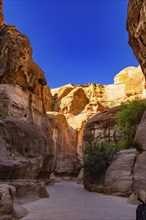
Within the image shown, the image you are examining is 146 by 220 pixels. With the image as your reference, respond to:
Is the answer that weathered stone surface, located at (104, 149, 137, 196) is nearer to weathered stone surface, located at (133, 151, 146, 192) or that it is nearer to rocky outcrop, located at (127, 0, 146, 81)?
weathered stone surface, located at (133, 151, 146, 192)

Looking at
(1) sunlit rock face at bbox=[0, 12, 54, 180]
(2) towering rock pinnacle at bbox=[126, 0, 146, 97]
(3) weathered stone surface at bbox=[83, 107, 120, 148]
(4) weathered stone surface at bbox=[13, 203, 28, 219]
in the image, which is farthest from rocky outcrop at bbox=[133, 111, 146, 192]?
(3) weathered stone surface at bbox=[83, 107, 120, 148]

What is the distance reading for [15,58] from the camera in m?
24.8

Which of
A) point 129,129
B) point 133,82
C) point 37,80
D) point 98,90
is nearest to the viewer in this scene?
point 129,129

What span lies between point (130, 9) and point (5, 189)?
18.9 m

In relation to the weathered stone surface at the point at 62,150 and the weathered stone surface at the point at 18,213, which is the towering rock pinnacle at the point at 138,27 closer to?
the weathered stone surface at the point at 18,213

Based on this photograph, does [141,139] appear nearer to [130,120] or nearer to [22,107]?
[130,120]

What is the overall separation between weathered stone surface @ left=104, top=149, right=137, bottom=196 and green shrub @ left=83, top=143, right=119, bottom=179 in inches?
49.3

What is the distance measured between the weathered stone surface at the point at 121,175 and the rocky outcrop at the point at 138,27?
7788mm

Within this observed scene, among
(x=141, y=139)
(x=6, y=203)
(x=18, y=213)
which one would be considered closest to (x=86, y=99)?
(x=141, y=139)

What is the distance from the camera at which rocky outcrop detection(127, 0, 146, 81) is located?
1902cm

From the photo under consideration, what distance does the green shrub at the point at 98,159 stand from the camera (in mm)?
19891

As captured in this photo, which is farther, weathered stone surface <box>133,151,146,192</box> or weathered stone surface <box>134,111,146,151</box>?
weathered stone surface <box>134,111,146,151</box>

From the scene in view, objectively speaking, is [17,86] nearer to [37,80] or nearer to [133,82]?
[37,80]

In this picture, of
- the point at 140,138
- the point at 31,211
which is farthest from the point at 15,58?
the point at 31,211
